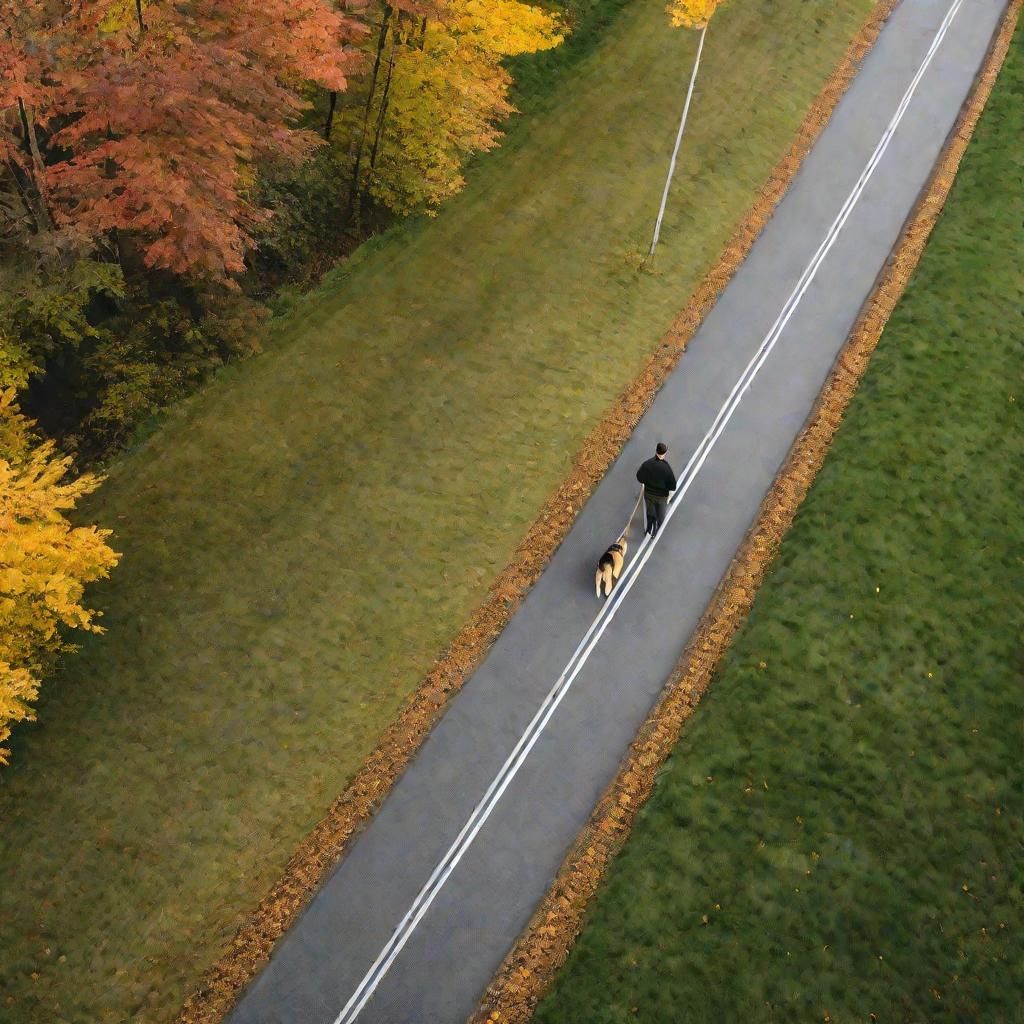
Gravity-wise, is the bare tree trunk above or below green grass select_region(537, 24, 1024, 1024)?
above

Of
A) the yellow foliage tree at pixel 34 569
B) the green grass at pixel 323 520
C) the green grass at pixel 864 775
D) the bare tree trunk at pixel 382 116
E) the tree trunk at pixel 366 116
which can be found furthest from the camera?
the bare tree trunk at pixel 382 116

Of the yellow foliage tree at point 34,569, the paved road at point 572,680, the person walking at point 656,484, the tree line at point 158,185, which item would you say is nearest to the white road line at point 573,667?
the paved road at point 572,680

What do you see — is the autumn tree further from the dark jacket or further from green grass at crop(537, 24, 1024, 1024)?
green grass at crop(537, 24, 1024, 1024)

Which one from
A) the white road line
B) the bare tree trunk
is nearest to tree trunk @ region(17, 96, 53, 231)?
the bare tree trunk

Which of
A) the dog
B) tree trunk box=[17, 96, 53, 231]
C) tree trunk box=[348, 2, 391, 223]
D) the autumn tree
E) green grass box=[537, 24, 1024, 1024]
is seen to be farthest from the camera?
tree trunk box=[348, 2, 391, 223]

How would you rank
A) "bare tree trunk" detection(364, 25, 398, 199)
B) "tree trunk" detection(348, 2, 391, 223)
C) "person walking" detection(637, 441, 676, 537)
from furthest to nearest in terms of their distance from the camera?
1. "bare tree trunk" detection(364, 25, 398, 199)
2. "tree trunk" detection(348, 2, 391, 223)
3. "person walking" detection(637, 441, 676, 537)

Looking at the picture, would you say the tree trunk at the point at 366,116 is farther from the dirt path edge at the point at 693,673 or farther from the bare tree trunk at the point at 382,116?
the dirt path edge at the point at 693,673

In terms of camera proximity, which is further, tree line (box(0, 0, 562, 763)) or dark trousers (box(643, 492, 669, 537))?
dark trousers (box(643, 492, 669, 537))
